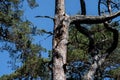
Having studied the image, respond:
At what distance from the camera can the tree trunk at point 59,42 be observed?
603 centimetres

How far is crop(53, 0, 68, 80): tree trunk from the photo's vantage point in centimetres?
603

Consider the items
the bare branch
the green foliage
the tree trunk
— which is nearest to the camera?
the tree trunk

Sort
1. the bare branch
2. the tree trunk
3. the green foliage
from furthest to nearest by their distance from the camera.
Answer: the green foliage < the bare branch < the tree trunk

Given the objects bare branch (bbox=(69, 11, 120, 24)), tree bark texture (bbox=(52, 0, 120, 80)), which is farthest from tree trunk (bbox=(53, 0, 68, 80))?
bare branch (bbox=(69, 11, 120, 24))

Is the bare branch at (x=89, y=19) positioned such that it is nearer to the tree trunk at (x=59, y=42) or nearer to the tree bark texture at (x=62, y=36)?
the tree bark texture at (x=62, y=36)

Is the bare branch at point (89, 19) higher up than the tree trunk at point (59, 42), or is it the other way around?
the bare branch at point (89, 19)

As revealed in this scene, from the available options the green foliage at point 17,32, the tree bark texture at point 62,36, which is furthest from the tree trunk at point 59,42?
the green foliage at point 17,32

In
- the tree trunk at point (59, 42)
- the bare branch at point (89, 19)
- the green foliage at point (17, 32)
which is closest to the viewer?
the tree trunk at point (59, 42)

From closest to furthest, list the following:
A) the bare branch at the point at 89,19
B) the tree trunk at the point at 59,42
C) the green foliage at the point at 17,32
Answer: the tree trunk at the point at 59,42 < the bare branch at the point at 89,19 < the green foliage at the point at 17,32

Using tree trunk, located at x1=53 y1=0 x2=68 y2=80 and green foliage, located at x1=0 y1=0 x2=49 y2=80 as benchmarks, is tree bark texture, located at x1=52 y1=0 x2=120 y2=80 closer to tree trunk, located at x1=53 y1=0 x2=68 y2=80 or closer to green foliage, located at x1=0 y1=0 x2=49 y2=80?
tree trunk, located at x1=53 y1=0 x2=68 y2=80

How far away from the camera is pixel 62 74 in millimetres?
5996

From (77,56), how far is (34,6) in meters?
3.14

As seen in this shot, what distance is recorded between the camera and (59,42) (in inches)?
251

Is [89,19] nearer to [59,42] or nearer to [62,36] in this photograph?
[62,36]
